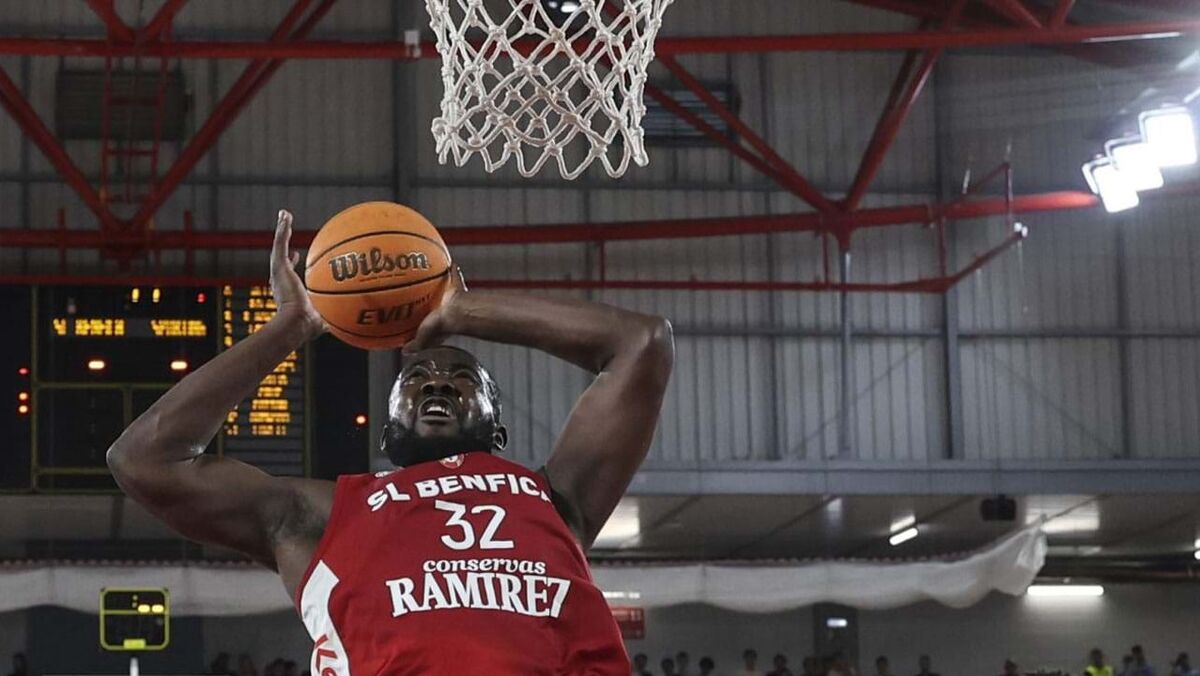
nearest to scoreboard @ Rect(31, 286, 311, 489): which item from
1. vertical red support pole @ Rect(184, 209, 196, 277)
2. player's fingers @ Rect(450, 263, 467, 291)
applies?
vertical red support pole @ Rect(184, 209, 196, 277)

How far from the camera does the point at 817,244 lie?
2073cm

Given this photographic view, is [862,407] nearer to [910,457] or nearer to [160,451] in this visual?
[910,457]

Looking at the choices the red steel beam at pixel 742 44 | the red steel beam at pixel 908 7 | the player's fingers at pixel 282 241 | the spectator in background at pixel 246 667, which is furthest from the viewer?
the spectator in background at pixel 246 667

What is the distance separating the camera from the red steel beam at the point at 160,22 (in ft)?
43.6

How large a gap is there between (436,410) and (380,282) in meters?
0.52

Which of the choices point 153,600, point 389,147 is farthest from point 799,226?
point 153,600

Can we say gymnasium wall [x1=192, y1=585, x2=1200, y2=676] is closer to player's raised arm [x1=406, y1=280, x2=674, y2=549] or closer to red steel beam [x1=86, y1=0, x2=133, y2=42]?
red steel beam [x1=86, y1=0, x2=133, y2=42]

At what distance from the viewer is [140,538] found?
70.0 feet

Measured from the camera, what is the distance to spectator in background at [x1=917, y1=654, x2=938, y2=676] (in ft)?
78.6

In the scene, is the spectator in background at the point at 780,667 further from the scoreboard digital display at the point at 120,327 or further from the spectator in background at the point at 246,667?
the scoreboard digital display at the point at 120,327

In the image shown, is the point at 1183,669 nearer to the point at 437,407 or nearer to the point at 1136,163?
the point at 1136,163

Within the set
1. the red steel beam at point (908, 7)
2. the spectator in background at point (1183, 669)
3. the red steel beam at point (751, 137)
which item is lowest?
the spectator in background at point (1183, 669)

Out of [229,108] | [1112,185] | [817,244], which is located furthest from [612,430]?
[817,244]

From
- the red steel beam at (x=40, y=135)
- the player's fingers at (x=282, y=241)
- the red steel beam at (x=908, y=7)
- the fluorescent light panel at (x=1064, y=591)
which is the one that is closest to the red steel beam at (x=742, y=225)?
the red steel beam at (x=908, y=7)
